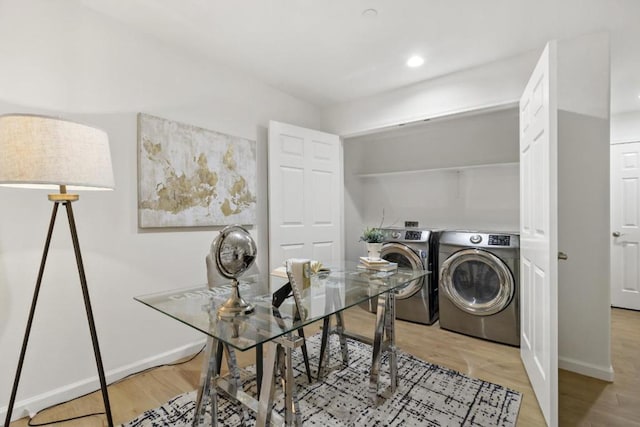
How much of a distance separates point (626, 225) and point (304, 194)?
3.89 meters

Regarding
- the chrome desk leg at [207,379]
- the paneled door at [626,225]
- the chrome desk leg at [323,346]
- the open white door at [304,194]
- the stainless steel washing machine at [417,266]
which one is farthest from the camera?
the paneled door at [626,225]

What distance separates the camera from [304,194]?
3.39 meters

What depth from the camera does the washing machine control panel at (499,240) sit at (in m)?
2.82

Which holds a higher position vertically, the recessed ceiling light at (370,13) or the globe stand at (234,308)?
the recessed ceiling light at (370,13)

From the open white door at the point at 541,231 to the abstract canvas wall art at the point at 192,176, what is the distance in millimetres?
2198

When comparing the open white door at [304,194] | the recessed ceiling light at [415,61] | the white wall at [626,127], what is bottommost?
the open white door at [304,194]

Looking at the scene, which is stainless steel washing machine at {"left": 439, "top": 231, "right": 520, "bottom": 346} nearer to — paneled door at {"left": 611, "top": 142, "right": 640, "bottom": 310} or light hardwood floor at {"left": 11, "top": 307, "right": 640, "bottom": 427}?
light hardwood floor at {"left": 11, "top": 307, "right": 640, "bottom": 427}

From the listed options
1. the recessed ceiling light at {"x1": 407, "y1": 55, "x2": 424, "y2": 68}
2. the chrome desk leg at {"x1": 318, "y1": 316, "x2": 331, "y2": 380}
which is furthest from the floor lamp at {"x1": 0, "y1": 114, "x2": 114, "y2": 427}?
the recessed ceiling light at {"x1": 407, "y1": 55, "x2": 424, "y2": 68}

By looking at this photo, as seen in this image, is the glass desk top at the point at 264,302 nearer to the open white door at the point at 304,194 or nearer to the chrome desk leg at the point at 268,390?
the chrome desk leg at the point at 268,390

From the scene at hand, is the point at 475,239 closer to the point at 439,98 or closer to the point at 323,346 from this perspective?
the point at 439,98

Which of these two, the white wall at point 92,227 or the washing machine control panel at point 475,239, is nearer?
the white wall at point 92,227

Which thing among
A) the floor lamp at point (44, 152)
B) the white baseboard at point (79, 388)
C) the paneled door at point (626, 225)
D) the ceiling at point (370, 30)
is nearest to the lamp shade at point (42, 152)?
the floor lamp at point (44, 152)

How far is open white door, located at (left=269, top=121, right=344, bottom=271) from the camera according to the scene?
3.12 metres

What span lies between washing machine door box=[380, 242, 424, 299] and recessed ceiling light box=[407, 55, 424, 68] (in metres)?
1.74
